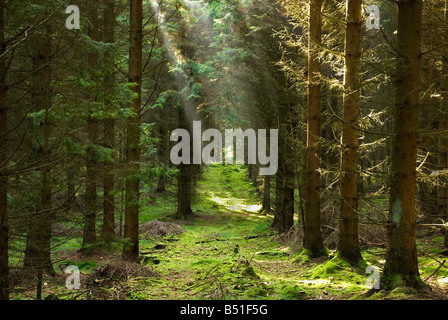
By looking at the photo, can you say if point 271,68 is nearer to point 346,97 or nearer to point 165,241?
point 346,97

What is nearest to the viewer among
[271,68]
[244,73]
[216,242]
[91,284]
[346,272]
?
[91,284]

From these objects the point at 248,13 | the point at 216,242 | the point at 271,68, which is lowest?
the point at 216,242

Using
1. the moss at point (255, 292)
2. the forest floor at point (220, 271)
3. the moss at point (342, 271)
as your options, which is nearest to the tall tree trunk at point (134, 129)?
the forest floor at point (220, 271)

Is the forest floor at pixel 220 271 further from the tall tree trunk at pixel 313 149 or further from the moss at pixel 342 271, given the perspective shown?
the tall tree trunk at pixel 313 149

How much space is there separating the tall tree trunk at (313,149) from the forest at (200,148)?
43mm

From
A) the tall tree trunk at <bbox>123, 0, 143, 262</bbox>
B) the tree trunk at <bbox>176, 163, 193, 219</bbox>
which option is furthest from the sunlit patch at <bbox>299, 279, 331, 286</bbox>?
the tree trunk at <bbox>176, 163, 193, 219</bbox>

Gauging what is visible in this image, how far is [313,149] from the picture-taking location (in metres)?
10.0

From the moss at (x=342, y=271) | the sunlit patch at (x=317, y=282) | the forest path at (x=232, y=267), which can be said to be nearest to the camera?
the forest path at (x=232, y=267)

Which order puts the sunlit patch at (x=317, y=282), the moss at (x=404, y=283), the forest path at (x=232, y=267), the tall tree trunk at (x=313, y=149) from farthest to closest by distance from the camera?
1. the tall tree trunk at (x=313, y=149)
2. the sunlit patch at (x=317, y=282)
3. the forest path at (x=232, y=267)
4. the moss at (x=404, y=283)

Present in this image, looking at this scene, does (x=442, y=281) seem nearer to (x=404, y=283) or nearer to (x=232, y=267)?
(x=404, y=283)

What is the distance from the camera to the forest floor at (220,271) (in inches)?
232

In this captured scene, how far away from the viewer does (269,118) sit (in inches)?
577
